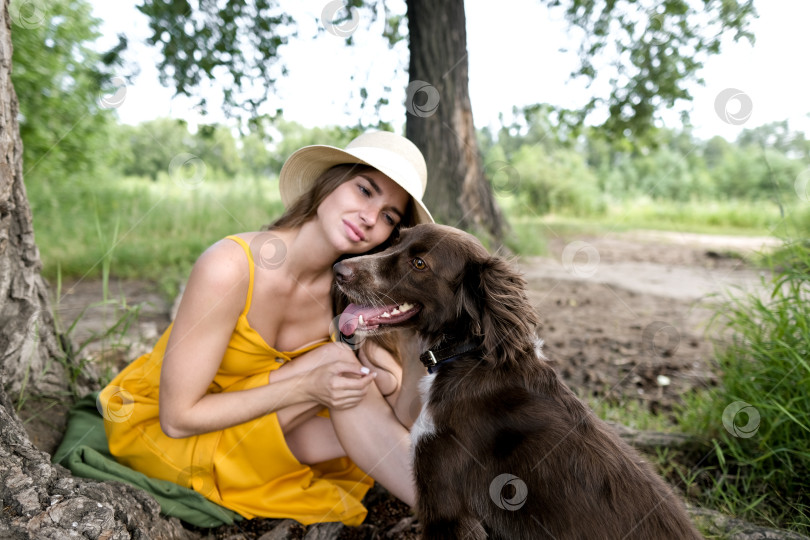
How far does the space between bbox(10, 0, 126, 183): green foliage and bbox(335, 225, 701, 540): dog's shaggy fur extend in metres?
9.65

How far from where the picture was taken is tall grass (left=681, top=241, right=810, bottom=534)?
94.9 inches

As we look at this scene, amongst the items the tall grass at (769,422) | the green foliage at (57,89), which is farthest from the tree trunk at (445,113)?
the green foliage at (57,89)

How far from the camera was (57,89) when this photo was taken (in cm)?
1338

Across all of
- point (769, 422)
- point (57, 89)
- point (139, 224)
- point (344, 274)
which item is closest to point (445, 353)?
point (344, 274)

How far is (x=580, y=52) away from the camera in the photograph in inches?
280

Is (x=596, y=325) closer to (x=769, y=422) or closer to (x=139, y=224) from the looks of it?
(x=769, y=422)

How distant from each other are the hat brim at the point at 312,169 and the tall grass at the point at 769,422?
1805 millimetres

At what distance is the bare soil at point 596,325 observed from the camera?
124 inches

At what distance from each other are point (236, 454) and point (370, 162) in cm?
147

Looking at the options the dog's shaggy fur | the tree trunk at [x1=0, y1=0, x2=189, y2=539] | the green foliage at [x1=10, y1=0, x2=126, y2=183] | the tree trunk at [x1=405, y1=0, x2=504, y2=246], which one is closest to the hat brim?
the dog's shaggy fur

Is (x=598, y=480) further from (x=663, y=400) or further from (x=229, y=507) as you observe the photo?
(x=663, y=400)

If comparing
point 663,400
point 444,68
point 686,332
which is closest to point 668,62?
point 444,68

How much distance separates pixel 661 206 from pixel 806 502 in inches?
709

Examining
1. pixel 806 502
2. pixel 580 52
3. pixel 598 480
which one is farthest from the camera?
pixel 580 52
